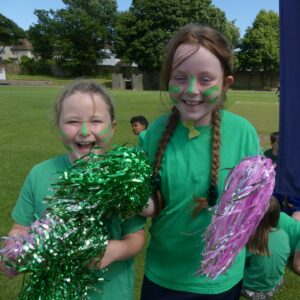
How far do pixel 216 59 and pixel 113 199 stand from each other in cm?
71

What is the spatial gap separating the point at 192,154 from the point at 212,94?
274 millimetres

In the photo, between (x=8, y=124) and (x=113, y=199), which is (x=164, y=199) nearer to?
(x=113, y=199)

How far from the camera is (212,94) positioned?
157cm

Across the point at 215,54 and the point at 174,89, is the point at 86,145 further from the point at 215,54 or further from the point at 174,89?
the point at 215,54

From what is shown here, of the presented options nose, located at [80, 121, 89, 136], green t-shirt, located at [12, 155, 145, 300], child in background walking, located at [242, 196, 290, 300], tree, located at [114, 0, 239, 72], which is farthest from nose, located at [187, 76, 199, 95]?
tree, located at [114, 0, 239, 72]

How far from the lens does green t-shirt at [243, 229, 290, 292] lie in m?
2.79

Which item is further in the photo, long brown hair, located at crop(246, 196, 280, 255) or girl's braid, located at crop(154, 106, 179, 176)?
long brown hair, located at crop(246, 196, 280, 255)

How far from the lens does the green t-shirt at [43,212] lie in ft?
5.51

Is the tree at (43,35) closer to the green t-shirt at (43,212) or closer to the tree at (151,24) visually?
the tree at (151,24)

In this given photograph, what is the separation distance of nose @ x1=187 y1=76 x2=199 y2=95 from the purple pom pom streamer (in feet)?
1.12

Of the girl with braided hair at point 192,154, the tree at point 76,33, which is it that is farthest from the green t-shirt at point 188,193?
the tree at point 76,33

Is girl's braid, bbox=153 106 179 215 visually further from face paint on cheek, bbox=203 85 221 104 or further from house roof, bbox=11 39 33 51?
house roof, bbox=11 39 33 51

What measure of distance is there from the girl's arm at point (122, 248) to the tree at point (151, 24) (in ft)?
143

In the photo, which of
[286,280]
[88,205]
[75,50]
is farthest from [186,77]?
[75,50]
